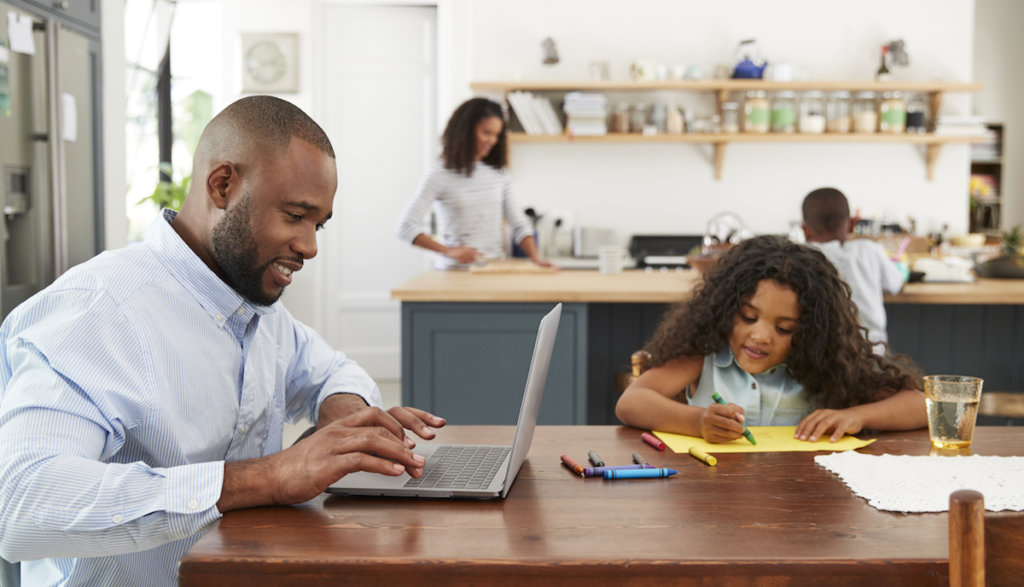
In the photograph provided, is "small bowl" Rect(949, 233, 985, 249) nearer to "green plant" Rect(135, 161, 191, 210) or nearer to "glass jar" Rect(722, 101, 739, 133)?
"glass jar" Rect(722, 101, 739, 133)

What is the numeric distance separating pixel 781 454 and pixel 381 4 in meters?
→ 4.90

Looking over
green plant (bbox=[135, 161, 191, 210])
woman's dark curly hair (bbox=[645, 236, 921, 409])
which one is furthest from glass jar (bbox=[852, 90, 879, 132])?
green plant (bbox=[135, 161, 191, 210])

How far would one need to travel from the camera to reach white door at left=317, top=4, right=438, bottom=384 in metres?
5.66

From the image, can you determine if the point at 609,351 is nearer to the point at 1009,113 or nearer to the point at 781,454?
the point at 781,454

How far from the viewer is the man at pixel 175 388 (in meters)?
0.98

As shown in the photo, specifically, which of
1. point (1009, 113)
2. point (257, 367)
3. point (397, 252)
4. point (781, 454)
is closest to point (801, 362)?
point (781, 454)

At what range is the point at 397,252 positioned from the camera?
5.82 m

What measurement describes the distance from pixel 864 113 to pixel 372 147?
302 cm

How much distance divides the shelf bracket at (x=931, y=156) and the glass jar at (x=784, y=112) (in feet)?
2.84

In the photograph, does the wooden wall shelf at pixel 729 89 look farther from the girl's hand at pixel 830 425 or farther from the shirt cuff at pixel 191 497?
the shirt cuff at pixel 191 497

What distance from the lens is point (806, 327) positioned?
175 centimetres

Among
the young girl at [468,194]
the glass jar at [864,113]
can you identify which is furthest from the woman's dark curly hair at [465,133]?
the glass jar at [864,113]

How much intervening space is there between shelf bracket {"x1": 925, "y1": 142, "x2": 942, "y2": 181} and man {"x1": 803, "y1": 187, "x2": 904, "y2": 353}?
2918mm

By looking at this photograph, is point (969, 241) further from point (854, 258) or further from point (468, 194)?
point (468, 194)
